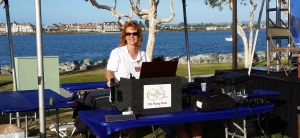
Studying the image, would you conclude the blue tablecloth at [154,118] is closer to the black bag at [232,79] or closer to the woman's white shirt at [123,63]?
the woman's white shirt at [123,63]

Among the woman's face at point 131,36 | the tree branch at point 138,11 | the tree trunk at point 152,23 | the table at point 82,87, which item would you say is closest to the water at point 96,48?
the tree branch at point 138,11

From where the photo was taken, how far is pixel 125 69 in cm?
419

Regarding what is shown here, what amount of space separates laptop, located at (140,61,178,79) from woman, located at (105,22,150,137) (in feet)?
2.08

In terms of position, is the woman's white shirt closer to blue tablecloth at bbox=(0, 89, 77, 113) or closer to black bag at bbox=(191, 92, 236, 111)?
blue tablecloth at bbox=(0, 89, 77, 113)

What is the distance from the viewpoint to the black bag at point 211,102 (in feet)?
12.3

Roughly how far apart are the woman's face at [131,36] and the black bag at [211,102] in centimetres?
81

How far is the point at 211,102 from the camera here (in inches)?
149

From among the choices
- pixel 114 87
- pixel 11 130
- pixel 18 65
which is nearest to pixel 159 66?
pixel 114 87

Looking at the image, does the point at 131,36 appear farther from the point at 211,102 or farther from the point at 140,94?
the point at 211,102

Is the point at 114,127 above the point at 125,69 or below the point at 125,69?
below

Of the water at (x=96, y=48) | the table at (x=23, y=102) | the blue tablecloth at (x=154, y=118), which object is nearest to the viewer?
the blue tablecloth at (x=154, y=118)

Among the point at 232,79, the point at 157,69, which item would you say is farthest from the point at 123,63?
the point at 232,79

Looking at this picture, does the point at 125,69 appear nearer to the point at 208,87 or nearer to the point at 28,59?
the point at 208,87

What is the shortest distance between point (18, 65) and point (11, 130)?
4.64 m
